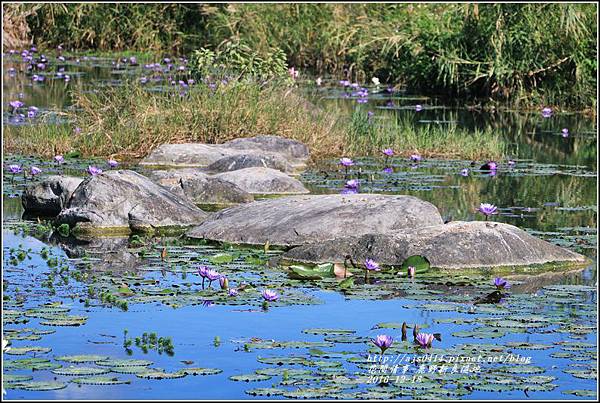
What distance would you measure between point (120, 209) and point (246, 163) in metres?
2.82

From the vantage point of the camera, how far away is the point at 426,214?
27.1 feet

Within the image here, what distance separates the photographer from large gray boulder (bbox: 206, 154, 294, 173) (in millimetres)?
11500

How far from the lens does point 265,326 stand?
6016 mm

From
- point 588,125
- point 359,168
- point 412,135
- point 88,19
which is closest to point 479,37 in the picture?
point 588,125

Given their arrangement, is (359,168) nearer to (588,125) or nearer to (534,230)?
(534,230)

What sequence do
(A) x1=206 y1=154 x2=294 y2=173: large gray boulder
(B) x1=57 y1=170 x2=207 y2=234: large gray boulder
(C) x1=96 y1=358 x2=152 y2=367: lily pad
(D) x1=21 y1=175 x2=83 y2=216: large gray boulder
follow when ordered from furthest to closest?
(A) x1=206 y1=154 x2=294 y2=173: large gray boulder → (D) x1=21 y1=175 x2=83 y2=216: large gray boulder → (B) x1=57 y1=170 x2=207 y2=234: large gray boulder → (C) x1=96 y1=358 x2=152 y2=367: lily pad

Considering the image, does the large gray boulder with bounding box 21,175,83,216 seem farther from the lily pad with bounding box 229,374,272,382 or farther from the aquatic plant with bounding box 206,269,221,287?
the lily pad with bounding box 229,374,272,382

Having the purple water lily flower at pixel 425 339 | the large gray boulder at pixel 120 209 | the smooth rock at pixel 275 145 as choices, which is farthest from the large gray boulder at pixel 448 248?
the smooth rock at pixel 275 145

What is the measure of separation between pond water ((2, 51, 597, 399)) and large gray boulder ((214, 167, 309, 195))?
1.63m

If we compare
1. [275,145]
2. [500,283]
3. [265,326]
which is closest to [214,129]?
[275,145]

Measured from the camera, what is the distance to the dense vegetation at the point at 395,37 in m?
19.0

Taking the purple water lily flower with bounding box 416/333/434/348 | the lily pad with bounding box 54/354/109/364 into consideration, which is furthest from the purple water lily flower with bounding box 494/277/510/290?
the lily pad with bounding box 54/354/109/364

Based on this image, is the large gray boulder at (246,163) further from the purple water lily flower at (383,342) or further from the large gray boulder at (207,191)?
the purple water lily flower at (383,342)

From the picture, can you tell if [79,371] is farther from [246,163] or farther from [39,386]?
[246,163]
